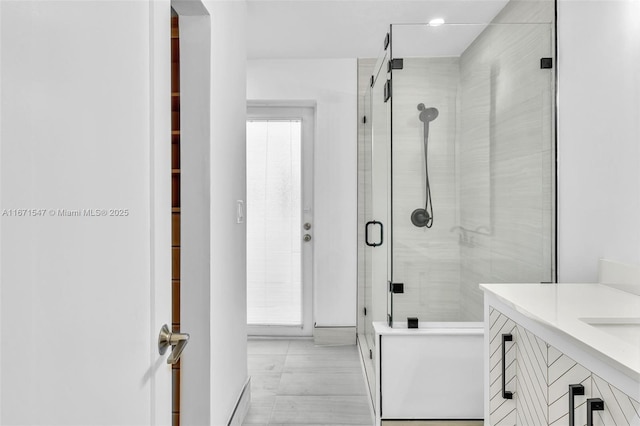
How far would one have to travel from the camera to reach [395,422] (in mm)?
2100

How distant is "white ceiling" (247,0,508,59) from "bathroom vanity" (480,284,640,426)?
1300 mm

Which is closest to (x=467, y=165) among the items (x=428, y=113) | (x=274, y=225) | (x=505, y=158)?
(x=505, y=158)

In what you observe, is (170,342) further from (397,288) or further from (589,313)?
(397,288)

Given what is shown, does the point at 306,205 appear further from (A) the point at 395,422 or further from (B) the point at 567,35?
(B) the point at 567,35

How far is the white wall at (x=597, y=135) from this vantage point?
1.50 metres

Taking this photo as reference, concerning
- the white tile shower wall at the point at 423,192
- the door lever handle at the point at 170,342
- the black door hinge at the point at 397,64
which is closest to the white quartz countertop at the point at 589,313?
the white tile shower wall at the point at 423,192

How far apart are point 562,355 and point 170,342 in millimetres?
950

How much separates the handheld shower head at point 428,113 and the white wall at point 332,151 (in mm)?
1430

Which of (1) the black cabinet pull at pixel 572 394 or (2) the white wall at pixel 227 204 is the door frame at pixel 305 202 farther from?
(1) the black cabinet pull at pixel 572 394
